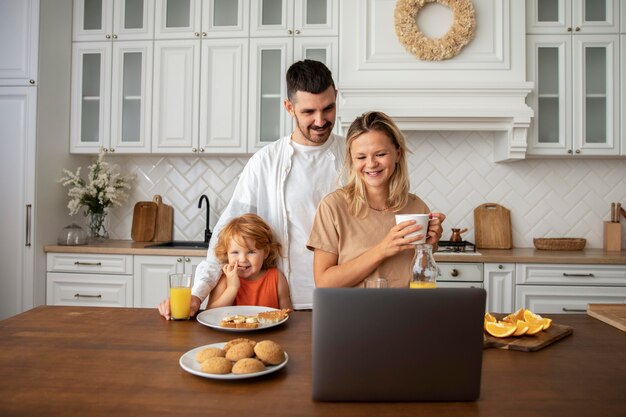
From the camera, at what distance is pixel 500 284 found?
3018 mm

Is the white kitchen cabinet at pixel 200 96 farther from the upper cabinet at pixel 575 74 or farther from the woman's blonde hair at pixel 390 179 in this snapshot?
the woman's blonde hair at pixel 390 179

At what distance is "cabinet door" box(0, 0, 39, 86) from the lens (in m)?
3.29

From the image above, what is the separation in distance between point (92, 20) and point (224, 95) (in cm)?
108

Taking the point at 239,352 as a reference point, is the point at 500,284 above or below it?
below

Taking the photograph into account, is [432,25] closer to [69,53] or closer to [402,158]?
[402,158]

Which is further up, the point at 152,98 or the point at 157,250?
the point at 152,98

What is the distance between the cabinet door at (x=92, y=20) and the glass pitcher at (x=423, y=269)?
10.2 ft

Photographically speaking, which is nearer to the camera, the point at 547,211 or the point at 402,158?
the point at 402,158

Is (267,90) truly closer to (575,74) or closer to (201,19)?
(201,19)

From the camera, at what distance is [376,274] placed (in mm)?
1521

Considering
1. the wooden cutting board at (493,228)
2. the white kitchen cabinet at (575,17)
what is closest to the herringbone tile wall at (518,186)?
the wooden cutting board at (493,228)

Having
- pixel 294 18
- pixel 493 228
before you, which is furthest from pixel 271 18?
pixel 493 228

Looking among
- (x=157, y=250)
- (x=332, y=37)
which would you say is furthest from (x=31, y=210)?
(x=332, y=37)

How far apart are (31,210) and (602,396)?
129 inches
